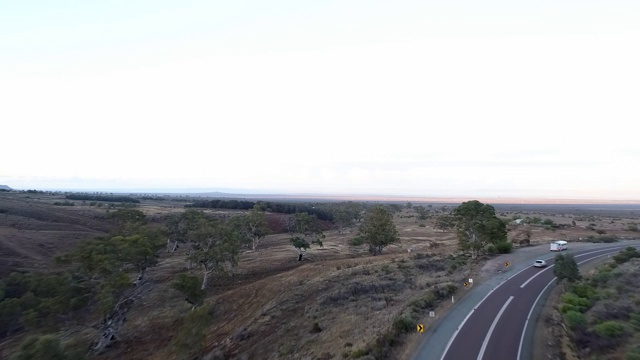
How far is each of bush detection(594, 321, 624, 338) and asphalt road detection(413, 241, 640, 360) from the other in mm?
3956

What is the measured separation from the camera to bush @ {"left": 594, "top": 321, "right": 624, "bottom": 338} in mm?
22312

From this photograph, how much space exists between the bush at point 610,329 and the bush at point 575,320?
7.92ft

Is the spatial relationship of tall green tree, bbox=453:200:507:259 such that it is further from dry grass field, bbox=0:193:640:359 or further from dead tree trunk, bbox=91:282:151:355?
dead tree trunk, bbox=91:282:151:355

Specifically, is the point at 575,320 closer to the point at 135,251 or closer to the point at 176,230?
the point at 135,251

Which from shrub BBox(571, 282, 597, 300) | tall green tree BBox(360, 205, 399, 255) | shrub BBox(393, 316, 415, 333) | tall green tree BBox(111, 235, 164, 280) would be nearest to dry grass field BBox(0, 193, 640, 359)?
shrub BBox(393, 316, 415, 333)

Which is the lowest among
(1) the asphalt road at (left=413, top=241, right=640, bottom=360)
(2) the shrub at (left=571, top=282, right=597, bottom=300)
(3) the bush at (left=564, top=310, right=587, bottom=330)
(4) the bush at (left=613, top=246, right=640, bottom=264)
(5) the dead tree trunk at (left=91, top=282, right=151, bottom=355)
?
(5) the dead tree trunk at (left=91, top=282, right=151, bottom=355)

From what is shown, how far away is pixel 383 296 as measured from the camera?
1447 inches

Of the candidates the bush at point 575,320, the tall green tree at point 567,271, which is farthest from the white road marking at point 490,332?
the tall green tree at point 567,271

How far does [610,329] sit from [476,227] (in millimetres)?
31691

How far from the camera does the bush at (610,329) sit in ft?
73.2

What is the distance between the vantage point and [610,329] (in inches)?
889

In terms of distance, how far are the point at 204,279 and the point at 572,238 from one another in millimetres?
74943

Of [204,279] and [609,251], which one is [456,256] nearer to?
[609,251]

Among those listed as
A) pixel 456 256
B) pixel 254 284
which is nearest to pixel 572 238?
pixel 456 256
